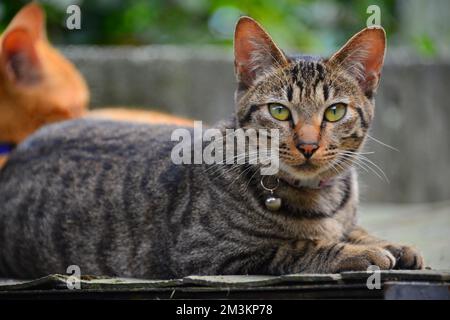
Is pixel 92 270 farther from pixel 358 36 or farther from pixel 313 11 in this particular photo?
pixel 313 11

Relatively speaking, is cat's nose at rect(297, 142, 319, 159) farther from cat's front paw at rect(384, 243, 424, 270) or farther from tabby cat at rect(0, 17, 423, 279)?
cat's front paw at rect(384, 243, 424, 270)

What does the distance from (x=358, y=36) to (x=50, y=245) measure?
1.67m

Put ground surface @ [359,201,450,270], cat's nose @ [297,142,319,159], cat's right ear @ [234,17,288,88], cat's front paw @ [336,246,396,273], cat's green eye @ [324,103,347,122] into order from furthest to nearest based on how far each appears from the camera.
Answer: ground surface @ [359,201,450,270] < cat's right ear @ [234,17,288,88] < cat's green eye @ [324,103,347,122] < cat's nose @ [297,142,319,159] < cat's front paw @ [336,246,396,273]

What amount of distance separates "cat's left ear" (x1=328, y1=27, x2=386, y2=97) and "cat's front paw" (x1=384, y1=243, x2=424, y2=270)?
0.67m

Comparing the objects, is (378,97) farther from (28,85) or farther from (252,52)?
(252,52)

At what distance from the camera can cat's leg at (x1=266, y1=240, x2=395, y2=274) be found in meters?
3.02

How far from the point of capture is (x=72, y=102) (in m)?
5.56

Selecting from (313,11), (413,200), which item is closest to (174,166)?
(413,200)

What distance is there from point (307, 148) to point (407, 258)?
0.55 metres

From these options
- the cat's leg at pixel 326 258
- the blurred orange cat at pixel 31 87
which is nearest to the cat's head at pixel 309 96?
the cat's leg at pixel 326 258

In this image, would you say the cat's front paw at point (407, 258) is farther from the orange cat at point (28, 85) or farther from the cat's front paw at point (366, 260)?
the orange cat at point (28, 85)

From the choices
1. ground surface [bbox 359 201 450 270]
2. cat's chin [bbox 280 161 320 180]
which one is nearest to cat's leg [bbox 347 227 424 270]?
ground surface [bbox 359 201 450 270]

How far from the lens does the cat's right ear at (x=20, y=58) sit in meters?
5.23
